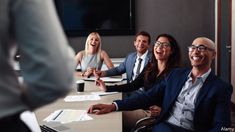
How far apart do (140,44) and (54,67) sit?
3.23 meters

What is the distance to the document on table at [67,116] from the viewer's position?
6.43 ft

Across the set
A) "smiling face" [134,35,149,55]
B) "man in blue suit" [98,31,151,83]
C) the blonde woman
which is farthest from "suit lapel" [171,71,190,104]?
the blonde woman

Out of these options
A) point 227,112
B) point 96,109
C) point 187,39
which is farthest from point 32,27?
point 187,39

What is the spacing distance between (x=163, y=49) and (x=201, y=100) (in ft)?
2.91

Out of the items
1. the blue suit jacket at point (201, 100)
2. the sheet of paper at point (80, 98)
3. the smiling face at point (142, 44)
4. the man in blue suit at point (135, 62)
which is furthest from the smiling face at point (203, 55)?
the smiling face at point (142, 44)

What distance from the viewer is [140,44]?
3.83 m

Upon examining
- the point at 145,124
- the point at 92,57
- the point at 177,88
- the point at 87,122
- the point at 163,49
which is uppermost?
the point at 163,49

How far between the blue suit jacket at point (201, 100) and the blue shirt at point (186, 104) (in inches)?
1.2

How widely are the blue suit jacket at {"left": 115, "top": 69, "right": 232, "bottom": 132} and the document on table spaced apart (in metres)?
0.26

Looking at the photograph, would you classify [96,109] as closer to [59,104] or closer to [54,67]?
[59,104]

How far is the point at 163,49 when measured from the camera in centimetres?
297

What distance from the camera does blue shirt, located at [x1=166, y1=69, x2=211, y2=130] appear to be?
7.39 ft

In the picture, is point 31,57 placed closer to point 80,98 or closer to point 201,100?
point 201,100

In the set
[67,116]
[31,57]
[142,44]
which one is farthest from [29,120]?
[142,44]
